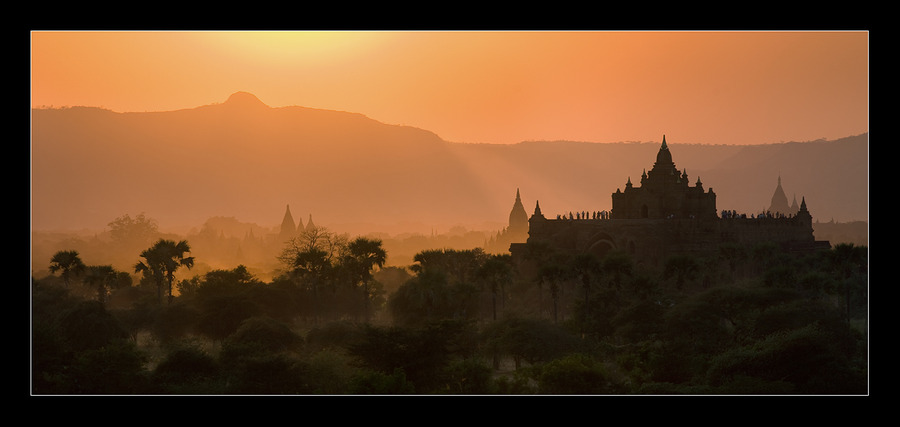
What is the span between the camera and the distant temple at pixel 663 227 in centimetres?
7338

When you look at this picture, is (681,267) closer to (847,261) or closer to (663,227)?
(847,261)

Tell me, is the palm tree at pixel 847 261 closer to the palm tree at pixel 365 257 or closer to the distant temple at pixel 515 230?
the palm tree at pixel 365 257

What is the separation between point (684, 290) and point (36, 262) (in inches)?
3403

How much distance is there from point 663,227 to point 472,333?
97.2ft

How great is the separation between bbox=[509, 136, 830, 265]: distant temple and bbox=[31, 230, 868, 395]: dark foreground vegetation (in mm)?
3409

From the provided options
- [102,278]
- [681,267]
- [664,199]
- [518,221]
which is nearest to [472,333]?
[681,267]

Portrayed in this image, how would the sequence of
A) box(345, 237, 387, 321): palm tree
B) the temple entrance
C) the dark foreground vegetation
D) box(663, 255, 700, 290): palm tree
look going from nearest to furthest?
the dark foreground vegetation → box(663, 255, 700, 290): palm tree → box(345, 237, 387, 321): palm tree → the temple entrance

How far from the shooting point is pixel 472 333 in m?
49.0

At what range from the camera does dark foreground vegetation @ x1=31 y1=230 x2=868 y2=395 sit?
40281 mm

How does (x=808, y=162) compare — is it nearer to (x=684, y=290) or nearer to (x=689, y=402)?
(x=684, y=290)

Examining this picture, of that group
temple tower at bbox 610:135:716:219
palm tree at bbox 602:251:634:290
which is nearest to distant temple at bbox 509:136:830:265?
temple tower at bbox 610:135:716:219

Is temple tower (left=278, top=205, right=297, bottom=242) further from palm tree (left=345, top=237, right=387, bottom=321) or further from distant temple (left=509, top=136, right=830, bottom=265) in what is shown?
palm tree (left=345, top=237, right=387, bottom=321)

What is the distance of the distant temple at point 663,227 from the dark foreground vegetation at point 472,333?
341 centimetres
